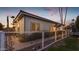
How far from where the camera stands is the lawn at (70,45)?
7.74 ft

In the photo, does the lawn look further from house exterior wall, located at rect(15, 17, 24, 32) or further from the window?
house exterior wall, located at rect(15, 17, 24, 32)

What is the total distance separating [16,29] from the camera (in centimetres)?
234

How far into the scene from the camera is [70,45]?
2.37 meters

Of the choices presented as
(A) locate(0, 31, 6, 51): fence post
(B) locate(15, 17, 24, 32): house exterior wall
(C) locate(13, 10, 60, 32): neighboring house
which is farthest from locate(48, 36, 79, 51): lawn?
(A) locate(0, 31, 6, 51): fence post

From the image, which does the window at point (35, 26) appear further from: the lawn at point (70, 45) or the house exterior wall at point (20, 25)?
the lawn at point (70, 45)

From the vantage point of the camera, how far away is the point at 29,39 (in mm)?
2352

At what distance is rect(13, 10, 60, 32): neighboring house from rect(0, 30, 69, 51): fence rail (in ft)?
0.25

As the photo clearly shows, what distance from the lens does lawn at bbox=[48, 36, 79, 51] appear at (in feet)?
7.74

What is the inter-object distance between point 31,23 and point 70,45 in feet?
2.26

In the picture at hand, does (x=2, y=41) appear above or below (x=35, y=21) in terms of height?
below

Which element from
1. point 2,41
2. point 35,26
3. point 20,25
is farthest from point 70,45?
point 2,41

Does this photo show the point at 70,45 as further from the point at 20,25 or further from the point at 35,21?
the point at 20,25
